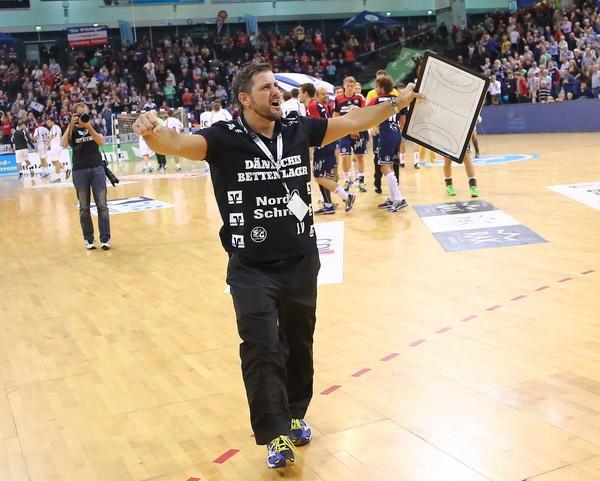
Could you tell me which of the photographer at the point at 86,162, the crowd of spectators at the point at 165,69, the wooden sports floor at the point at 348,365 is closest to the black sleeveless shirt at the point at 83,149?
the photographer at the point at 86,162

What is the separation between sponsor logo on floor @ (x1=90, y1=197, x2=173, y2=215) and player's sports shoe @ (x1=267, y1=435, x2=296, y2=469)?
10.7 meters

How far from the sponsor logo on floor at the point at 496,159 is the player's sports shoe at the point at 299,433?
539 inches

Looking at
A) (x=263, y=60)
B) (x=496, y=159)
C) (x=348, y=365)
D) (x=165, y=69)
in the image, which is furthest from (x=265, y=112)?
(x=165, y=69)

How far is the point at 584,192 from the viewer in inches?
446

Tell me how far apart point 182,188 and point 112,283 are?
9.17 m

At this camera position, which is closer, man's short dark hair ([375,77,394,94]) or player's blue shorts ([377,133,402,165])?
man's short dark hair ([375,77,394,94])

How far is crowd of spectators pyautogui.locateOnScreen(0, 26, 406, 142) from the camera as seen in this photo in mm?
31344

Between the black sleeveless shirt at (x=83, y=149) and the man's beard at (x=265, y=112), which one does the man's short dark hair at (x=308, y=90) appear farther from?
the man's beard at (x=265, y=112)

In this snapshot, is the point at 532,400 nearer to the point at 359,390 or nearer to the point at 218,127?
the point at 359,390

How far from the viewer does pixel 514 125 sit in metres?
26.8

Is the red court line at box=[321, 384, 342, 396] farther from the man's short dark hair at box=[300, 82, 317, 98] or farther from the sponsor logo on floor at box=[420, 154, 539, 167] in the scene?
the sponsor logo on floor at box=[420, 154, 539, 167]

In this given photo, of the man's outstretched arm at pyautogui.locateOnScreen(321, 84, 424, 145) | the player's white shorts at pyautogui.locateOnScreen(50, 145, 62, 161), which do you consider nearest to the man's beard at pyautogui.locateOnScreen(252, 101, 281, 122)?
the man's outstretched arm at pyautogui.locateOnScreen(321, 84, 424, 145)

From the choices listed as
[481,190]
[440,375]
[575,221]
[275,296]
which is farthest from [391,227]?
[275,296]

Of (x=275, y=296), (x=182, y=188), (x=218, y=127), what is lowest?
(x=182, y=188)
